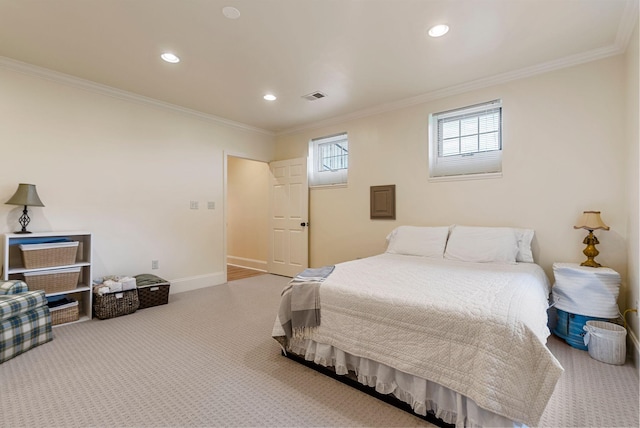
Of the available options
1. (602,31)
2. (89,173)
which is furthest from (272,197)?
(602,31)

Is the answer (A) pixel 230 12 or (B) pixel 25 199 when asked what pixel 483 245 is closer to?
Result: (A) pixel 230 12

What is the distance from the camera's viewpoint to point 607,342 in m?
2.15

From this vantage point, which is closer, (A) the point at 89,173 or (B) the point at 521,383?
(B) the point at 521,383

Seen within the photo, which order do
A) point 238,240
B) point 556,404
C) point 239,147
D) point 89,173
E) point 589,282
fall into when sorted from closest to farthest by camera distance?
point 556,404 → point 589,282 → point 89,173 → point 239,147 → point 238,240

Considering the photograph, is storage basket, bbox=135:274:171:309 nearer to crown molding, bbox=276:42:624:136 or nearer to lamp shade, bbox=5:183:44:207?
lamp shade, bbox=5:183:44:207

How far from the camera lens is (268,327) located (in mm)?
2863

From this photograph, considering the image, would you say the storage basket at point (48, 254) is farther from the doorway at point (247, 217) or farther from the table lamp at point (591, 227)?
the table lamp at point (591, 227)

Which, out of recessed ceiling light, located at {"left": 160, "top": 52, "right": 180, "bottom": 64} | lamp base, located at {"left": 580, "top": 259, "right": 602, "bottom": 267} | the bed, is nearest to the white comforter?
the bed

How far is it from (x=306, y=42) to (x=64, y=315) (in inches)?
139

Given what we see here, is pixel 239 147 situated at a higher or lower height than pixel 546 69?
lower

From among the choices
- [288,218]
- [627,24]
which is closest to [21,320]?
[288,218]

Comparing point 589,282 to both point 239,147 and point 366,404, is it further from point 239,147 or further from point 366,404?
point 239,147

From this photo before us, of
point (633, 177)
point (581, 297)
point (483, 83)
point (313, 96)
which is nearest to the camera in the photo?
point (633, 177)

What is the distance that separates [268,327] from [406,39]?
291cm
